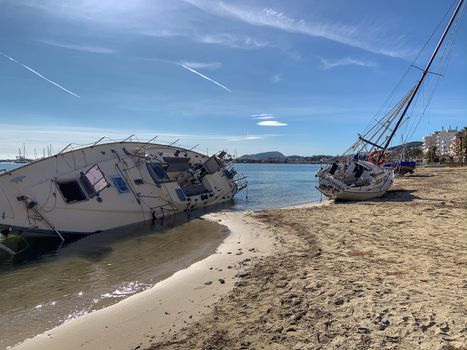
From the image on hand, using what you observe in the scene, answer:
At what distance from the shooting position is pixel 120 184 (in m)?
20.8

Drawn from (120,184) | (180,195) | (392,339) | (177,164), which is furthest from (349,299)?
(177,164)

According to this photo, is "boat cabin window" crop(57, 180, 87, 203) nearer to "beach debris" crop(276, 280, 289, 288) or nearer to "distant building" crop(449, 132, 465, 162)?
"beach debris" crop(276, 280, 289, 288)

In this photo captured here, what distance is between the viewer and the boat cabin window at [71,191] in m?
17.7

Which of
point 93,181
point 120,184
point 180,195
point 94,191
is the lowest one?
point 180,195

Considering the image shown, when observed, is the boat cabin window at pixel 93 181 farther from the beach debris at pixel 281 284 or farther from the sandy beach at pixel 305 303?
the beach debris at pixel 281 284

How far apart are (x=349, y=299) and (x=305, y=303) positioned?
0.80 metres

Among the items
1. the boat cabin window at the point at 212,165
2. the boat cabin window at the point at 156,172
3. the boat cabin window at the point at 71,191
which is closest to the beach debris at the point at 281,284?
the boat cabin window at the point at 71,191

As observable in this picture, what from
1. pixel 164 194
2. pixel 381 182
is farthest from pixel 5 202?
pixel 381 182

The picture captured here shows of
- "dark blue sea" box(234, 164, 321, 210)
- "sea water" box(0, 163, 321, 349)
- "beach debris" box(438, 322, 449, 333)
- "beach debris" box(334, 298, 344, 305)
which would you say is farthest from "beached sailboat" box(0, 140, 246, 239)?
"beach debris" box(438, 322, 449, 333)

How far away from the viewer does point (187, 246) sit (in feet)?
47.1

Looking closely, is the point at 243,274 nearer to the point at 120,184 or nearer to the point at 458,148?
the point at 120,184

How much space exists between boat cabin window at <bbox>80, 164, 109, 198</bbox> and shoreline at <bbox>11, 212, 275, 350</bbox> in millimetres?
9498

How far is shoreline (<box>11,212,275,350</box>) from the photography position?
20.9 ft

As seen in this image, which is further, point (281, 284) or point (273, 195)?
point (273, 195)
